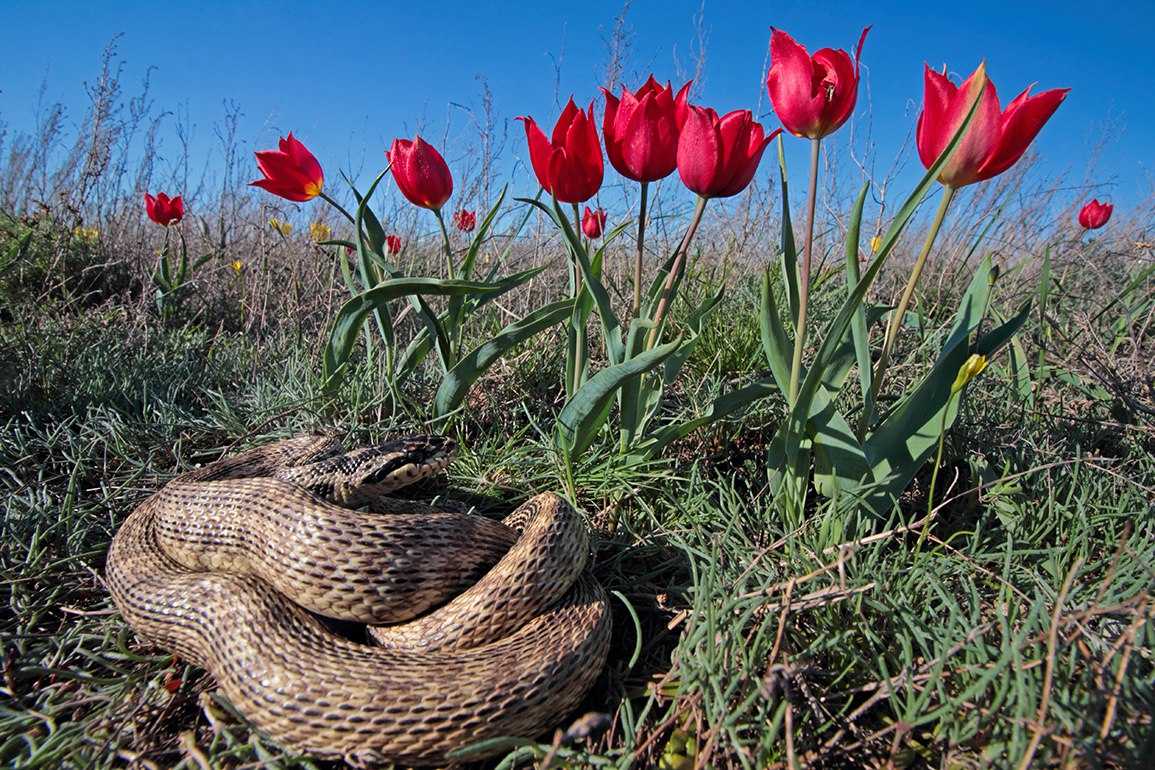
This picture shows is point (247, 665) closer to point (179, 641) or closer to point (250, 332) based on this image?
point (179, 641)

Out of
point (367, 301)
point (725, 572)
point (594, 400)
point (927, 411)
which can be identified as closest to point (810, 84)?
point (927, 411)

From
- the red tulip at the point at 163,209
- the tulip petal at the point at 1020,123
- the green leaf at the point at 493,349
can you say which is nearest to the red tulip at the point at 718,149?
the tulip petal at the point at 1020,123

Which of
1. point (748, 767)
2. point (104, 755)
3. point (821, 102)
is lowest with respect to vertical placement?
point (104, 755)

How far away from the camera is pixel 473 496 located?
8.71ft

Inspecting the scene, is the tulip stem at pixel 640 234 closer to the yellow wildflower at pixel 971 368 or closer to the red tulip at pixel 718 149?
the red tulip at pixel 718 149

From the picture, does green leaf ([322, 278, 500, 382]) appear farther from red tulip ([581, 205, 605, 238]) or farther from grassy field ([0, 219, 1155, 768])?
red tulip ([581, 205, 605, 238])

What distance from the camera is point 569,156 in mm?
2104

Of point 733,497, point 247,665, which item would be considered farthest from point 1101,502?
point 247,665

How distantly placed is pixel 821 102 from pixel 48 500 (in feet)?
9.96

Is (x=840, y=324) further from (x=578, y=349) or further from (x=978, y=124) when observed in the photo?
(x=578, y=349)

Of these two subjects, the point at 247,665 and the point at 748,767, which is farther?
the point at 247,665

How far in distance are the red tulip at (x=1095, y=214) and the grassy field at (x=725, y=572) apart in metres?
1.48

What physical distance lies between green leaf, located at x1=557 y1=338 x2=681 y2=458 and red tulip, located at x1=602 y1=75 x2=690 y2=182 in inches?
22.3

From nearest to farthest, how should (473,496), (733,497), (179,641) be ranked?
(179,641), (733,497), (473,496)
